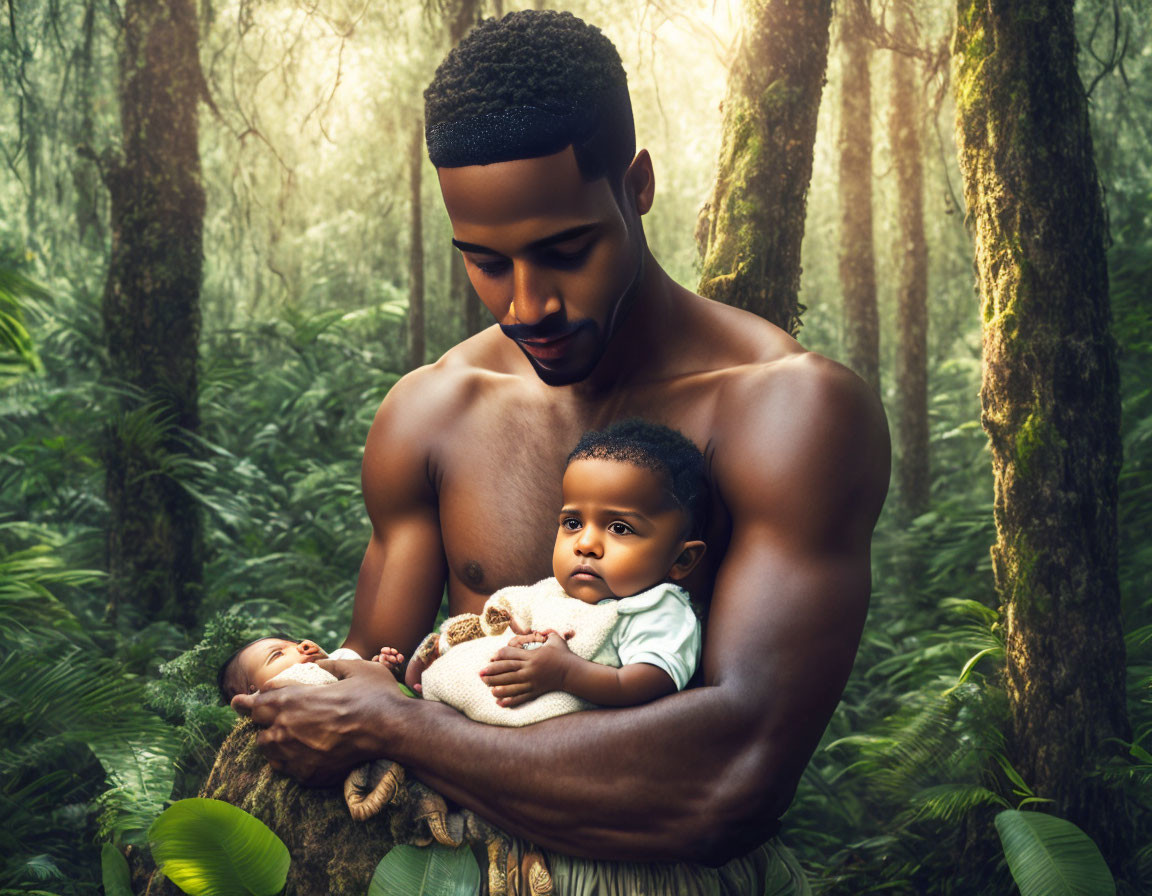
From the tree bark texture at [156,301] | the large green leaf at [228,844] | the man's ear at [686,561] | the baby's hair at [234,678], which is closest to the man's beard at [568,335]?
the man's ear at [686,561]

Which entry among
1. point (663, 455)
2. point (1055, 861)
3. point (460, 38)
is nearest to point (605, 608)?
point (663, 455)

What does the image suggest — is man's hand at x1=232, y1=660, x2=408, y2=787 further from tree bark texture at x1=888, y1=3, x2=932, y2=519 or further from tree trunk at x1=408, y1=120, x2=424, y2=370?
tree trunk at x1=408, y1=120, x2=424, y2=370

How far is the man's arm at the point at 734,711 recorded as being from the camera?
1.80 metres

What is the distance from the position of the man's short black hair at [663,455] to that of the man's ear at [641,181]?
461mm

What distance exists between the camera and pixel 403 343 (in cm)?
1196

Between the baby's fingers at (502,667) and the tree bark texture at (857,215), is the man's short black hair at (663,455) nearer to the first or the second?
the baby's fingers at (502,667)

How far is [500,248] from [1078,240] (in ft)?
8.48

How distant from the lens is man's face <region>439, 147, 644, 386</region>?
196cm

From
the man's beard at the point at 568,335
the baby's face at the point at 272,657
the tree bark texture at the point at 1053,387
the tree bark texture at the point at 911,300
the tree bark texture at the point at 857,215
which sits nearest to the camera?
the man's beard at the point at 568,335

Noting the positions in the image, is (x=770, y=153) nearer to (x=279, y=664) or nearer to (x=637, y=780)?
(x=279, y=664)

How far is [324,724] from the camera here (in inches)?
76.3

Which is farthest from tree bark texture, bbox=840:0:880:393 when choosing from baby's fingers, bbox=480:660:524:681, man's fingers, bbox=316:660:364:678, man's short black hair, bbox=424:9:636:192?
baby's fingers, bbox=480:660:524:681

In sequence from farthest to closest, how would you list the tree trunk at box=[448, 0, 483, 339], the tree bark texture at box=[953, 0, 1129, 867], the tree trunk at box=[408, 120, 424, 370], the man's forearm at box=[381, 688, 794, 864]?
the tree trunk at box=[408, 120, 424, 370] → the tree trunk at box=[448, 0, 483, 339] → the tree bark texture at box=[953, 0, 1129, 867] → the man's forearm at box=[381, 688, 794, 864]

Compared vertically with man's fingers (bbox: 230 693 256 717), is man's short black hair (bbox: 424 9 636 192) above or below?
above
